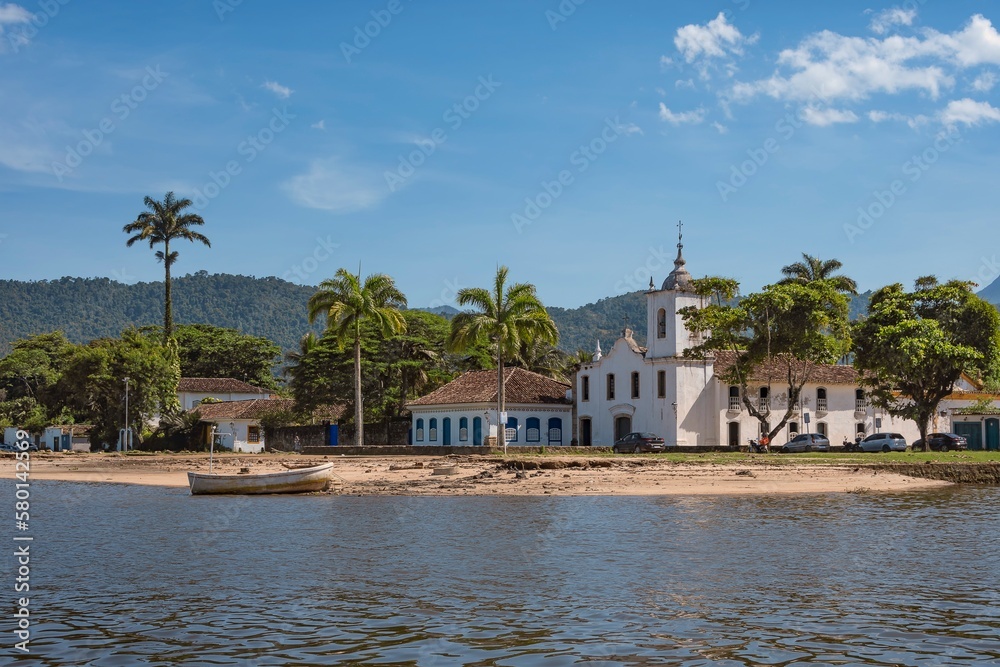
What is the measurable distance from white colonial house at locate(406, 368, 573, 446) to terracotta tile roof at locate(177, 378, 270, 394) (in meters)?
39.0

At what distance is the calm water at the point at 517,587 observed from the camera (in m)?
12.3

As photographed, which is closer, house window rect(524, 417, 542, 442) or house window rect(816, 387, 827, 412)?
house window rect(524, 417, 542, 442)

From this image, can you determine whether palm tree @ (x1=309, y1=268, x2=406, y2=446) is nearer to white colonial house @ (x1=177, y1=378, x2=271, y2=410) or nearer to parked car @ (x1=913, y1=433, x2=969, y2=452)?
parked car @ (x1=913, y1=433, x2=969, y2=452)

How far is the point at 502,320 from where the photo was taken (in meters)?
57.8

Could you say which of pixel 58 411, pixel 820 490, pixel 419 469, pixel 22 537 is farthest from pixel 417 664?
pixel 58 411

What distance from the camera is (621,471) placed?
130 feet

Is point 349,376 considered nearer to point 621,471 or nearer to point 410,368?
point 410,368

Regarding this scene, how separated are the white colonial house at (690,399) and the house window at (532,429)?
294 centimetres

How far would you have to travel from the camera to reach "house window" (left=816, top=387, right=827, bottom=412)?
64688 millimetres

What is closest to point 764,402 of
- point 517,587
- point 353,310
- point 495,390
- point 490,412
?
point 495,390

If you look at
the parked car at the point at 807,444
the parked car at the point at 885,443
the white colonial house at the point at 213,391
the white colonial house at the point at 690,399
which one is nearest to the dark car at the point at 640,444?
the white colonial house at the point at 690,399

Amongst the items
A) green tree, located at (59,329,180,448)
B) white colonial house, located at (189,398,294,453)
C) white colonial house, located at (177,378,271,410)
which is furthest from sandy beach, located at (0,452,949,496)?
white colonial house, located at (177,378,271,410)

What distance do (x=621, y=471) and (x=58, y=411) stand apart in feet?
234

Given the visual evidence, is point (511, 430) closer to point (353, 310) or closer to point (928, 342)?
point (353, 310)
